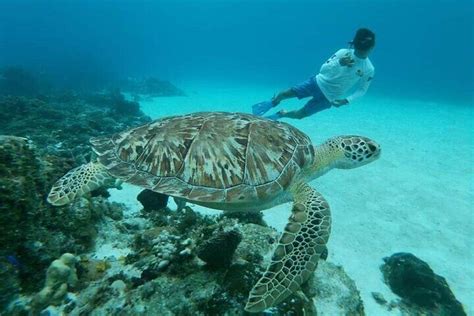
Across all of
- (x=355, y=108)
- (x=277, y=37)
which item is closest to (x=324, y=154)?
(x=355, y=108)

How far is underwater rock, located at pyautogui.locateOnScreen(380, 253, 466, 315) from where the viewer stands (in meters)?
4.60

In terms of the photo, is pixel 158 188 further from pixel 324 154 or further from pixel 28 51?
pixel 28 51

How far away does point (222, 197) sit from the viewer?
12.1 ft

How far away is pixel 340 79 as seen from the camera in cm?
845

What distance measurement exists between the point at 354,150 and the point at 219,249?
3.03 meters

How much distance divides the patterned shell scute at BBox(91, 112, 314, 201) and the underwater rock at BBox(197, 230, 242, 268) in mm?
730

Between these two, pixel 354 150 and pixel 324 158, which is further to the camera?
pixel 354 150

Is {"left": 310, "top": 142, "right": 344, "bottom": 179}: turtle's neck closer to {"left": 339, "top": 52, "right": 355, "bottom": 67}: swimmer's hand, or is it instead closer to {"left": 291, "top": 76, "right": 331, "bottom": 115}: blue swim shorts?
{"left": 339, "top": 52, "right": 355, "bottom": 67}: swimmer's hand

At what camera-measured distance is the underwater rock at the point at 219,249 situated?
296cm

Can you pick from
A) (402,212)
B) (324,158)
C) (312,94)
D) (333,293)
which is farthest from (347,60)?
(333,293)

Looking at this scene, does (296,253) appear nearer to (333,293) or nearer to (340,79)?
(333,293)

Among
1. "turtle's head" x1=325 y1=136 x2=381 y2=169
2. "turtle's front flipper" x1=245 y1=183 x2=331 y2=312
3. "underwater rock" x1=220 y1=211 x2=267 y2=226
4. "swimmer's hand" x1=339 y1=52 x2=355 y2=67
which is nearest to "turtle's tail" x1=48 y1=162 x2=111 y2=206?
"underwater rock" x1=220 y1=211 x2=267 y2=226

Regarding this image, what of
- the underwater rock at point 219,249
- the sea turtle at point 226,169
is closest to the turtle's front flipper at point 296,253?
the sea turtle at point 226,169

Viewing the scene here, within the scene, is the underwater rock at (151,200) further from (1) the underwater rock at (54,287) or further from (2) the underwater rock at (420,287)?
(2) the underwater rock at (420,287)
